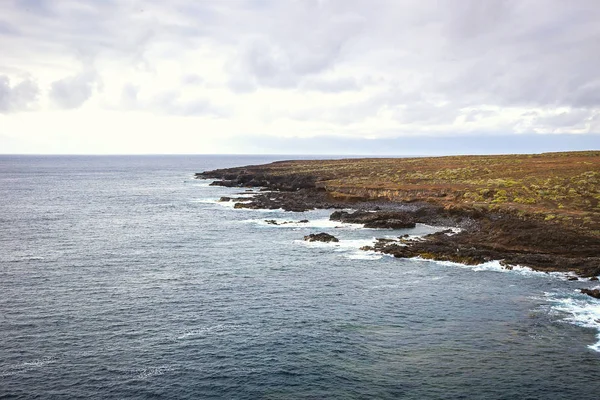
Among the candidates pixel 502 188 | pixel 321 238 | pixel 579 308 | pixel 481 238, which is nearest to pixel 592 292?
pixel 579 308

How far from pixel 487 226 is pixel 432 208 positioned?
18768mm

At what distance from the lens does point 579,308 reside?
135ft

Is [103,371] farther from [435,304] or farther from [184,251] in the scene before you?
[184,251]

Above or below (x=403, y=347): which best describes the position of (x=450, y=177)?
above

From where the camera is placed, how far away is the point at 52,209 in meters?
103

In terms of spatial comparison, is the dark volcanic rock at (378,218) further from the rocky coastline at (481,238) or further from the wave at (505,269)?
the wave at (505,269)

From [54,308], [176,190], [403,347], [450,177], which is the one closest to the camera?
[403,347]

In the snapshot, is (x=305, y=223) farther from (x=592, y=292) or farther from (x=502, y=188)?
(x=592, y=292)

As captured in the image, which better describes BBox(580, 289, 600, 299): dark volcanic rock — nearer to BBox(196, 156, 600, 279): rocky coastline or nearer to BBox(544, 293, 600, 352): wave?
BBox(544, 293, 600, 352): wave

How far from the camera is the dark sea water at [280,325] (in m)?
30.0

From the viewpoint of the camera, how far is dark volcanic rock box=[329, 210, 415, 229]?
258ft

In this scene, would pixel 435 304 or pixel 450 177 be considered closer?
pixel 435 304

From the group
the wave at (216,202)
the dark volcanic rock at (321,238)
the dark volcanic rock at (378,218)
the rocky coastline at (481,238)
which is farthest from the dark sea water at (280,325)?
the wave at (216,202)

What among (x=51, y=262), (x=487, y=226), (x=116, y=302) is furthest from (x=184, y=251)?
(x=487, y=226)
